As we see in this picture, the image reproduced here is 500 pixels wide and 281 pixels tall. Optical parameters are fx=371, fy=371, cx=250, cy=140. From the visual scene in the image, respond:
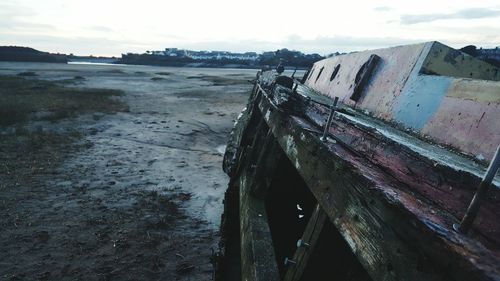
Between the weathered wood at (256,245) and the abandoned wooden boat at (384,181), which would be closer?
the abandoned wooden boat at (384,181)

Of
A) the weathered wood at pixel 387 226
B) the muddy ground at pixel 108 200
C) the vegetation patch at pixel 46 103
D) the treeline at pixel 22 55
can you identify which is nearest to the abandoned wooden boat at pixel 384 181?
the weathered wood at pixel 387 226

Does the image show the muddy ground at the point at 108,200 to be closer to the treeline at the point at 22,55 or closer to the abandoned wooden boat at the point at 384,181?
the abandoned wooden boat at the point at 384,181

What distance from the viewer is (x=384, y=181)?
1.42 meters

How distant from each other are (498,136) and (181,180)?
689 cm

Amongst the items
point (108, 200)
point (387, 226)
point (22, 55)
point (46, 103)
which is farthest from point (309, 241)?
point (22, 55)

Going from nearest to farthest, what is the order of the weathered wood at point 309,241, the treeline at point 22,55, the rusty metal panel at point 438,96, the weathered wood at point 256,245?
the weathered wood at point 309,241, the rusty metal panel at point 438,96, the weathered wood at point 256,245, the treeline at point 22,55

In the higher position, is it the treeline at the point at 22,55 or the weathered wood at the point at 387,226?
the weathered wood at the point at 387,226

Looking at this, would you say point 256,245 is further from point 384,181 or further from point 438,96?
point 438,96

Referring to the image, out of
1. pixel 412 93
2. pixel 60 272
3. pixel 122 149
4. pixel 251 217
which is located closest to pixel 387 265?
pixel 251 217

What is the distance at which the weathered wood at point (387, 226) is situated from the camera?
3.00 ft

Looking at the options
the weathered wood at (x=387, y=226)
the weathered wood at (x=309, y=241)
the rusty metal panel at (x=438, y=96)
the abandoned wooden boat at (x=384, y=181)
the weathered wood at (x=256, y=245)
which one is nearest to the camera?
the weathered wood at (x=387, y=226)

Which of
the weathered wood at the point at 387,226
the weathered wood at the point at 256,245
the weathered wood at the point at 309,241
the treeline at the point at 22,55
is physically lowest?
the treeline at the point at 22,55

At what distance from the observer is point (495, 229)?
3.26 ft

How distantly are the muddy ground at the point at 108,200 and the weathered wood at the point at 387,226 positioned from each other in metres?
3.36
